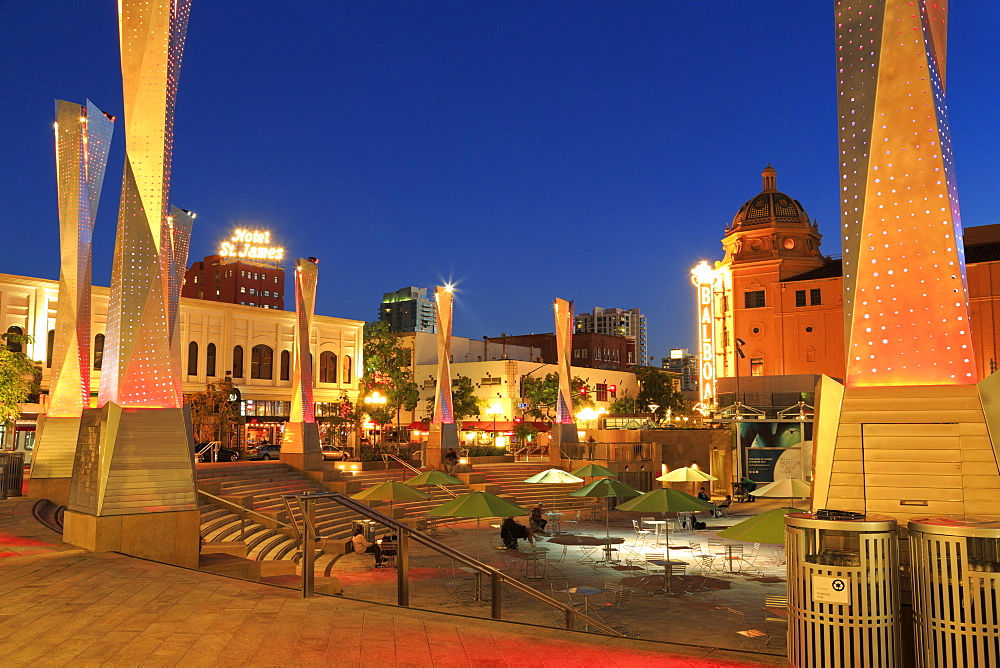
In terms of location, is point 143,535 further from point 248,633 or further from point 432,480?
point 432,480

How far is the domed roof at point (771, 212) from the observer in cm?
6112

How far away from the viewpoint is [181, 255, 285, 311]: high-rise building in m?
96.1

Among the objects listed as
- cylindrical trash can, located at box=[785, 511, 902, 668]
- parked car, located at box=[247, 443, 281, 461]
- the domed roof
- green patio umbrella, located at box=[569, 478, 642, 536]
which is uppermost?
the domed roof

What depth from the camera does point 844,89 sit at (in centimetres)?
855

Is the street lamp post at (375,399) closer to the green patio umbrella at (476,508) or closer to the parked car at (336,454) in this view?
the parked car at (336,454)

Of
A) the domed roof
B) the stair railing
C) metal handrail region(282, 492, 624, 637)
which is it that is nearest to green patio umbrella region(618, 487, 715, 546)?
metal handrail region(282, 492, 624, 637)

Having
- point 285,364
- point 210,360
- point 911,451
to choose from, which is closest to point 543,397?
point 285,364

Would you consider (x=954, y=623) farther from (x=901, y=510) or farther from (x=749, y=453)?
(x=749, y=453)

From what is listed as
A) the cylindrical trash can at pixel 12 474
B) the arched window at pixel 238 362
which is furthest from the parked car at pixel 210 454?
the cylindrical trash can at pixel 12 474

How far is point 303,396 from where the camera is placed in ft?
98.4

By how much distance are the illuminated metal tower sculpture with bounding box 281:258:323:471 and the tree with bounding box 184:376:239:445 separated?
1934 cm

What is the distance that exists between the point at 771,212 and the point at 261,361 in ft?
125

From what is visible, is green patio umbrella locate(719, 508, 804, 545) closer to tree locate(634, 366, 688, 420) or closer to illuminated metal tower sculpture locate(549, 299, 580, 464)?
illuminated metal tower sculpture locate(549, 299, 580, 464)

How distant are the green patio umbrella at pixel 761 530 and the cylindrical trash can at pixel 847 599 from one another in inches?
263
